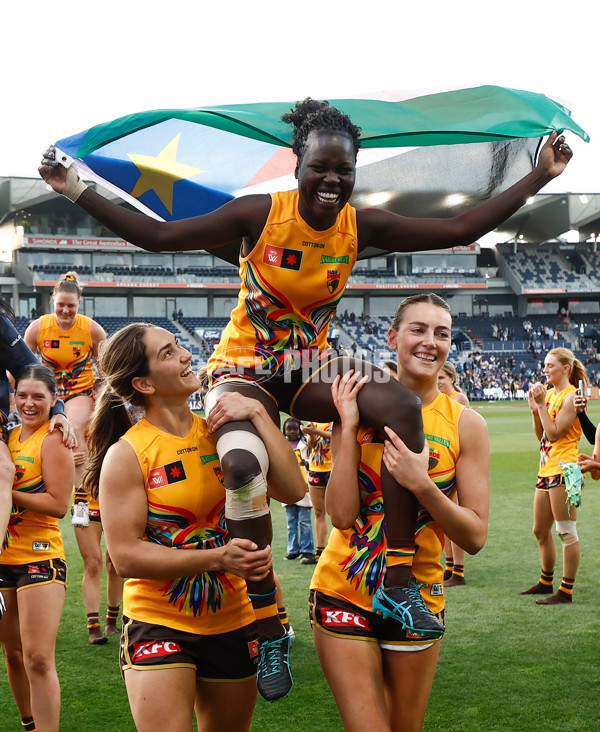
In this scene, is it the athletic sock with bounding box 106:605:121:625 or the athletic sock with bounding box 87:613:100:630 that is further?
the athletic sock with bounding box 106:605:121:625

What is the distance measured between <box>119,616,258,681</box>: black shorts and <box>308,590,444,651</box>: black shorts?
31 centimetres

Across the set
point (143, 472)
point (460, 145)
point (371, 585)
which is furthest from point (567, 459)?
point (143, 472)

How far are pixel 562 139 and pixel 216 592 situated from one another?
7.81ft

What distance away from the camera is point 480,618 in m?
7.14

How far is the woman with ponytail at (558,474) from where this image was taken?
756 centimetres

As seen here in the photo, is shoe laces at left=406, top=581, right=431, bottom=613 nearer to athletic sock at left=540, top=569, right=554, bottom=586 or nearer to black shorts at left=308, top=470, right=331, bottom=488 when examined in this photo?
athletic sock at left=540, top=569, right=554, bottom=586

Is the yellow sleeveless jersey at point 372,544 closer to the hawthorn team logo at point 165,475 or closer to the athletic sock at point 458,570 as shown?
the hawthorn team logo at point 165,475

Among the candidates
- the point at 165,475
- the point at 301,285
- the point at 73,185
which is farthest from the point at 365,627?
the point at 73,185

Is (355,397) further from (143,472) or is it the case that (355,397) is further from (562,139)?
(562,139)

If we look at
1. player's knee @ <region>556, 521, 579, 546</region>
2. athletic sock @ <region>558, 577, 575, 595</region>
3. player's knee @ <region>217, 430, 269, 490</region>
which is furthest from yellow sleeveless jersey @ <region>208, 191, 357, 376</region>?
athletic sock @ <region>558, 577, 575, 595</region>

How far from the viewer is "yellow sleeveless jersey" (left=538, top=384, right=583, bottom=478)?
25.5 ft

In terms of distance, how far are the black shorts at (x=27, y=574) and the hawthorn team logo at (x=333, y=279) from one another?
2.44m

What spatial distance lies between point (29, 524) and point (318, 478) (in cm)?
468

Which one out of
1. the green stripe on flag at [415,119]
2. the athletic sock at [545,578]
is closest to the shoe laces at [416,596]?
the green stripe on flag at [415,119]
